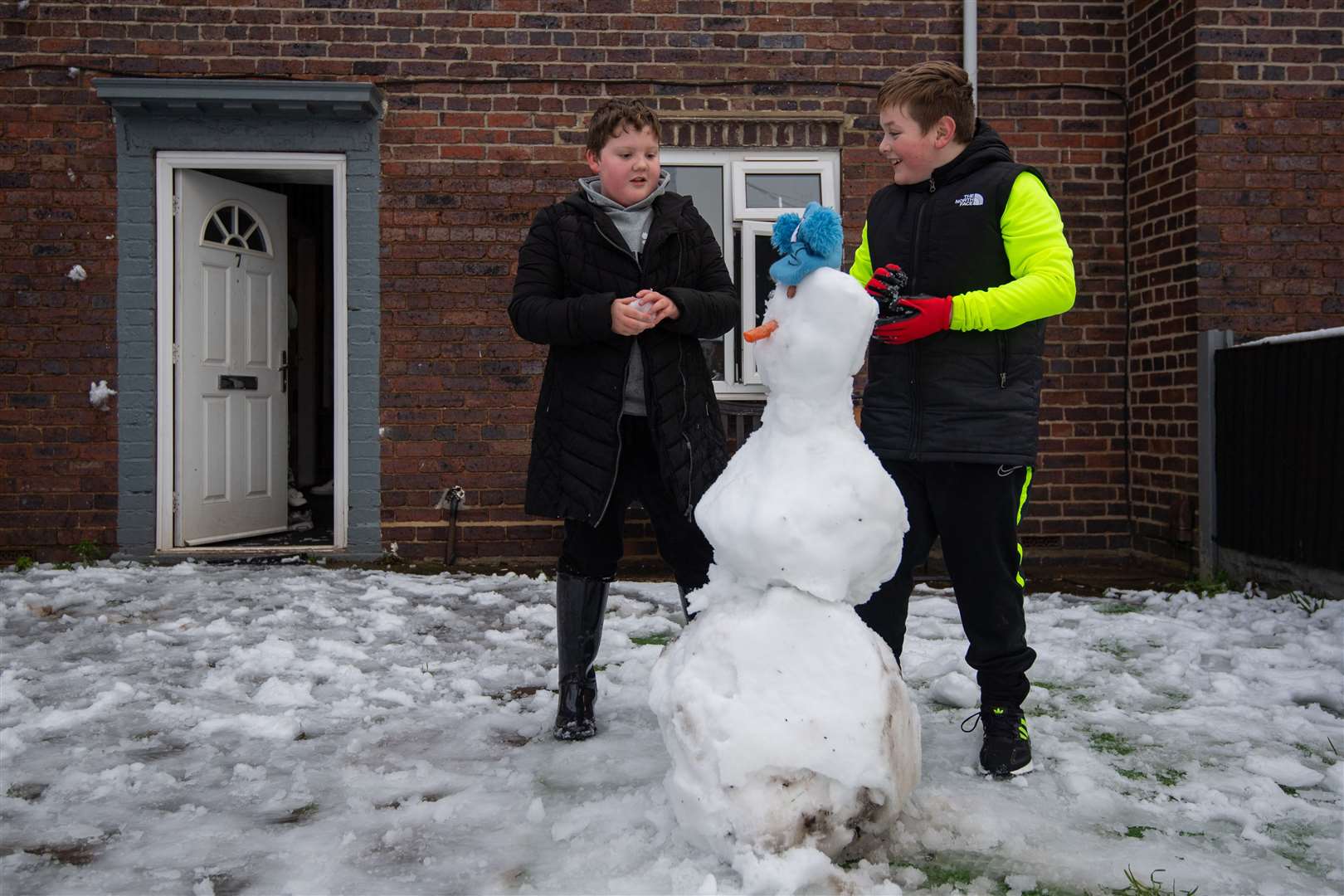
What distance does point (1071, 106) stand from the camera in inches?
249

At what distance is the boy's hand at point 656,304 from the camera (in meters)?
2.64

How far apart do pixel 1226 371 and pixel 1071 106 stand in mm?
1998

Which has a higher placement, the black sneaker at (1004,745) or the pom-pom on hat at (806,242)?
the pom-pom on hat at (806,242)

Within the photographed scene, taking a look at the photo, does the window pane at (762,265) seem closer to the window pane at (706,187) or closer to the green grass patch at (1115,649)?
the window pane at (706,187)

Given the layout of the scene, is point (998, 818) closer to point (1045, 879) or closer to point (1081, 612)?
point (1045, 879)

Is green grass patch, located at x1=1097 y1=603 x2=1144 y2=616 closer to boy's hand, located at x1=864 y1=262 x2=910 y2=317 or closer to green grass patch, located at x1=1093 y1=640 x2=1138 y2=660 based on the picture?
green grass patch, located at x1=1093 y1=640 x2=1138 y2=660

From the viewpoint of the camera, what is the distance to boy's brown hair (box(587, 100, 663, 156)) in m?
2.77

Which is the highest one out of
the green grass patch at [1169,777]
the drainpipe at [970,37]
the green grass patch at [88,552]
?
the drainpipe at [970,37]

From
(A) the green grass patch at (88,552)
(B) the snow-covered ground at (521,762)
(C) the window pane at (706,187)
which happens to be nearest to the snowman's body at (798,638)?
(B) the snow-covered ground at (521,762)

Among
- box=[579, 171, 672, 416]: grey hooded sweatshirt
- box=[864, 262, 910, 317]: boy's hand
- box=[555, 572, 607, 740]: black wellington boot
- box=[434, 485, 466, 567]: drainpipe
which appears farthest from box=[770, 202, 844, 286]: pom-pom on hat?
box=[434, 485, 466, 567]: drainpipe

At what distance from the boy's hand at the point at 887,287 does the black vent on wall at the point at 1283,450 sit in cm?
326

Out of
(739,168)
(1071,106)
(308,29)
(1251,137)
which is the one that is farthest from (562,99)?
(1251,137)

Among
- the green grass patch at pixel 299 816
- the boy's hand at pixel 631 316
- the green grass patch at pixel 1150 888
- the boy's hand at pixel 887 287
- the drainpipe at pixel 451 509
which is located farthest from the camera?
the drainpipe at pixel 451 509

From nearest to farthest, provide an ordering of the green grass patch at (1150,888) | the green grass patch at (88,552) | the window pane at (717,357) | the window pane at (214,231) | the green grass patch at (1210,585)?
the green grass patch at (1150,888) → the green grass patch at (1210,585) → the green grass patch at (88,552) → the window pane at (717,357) → the window pane at (214,231)
